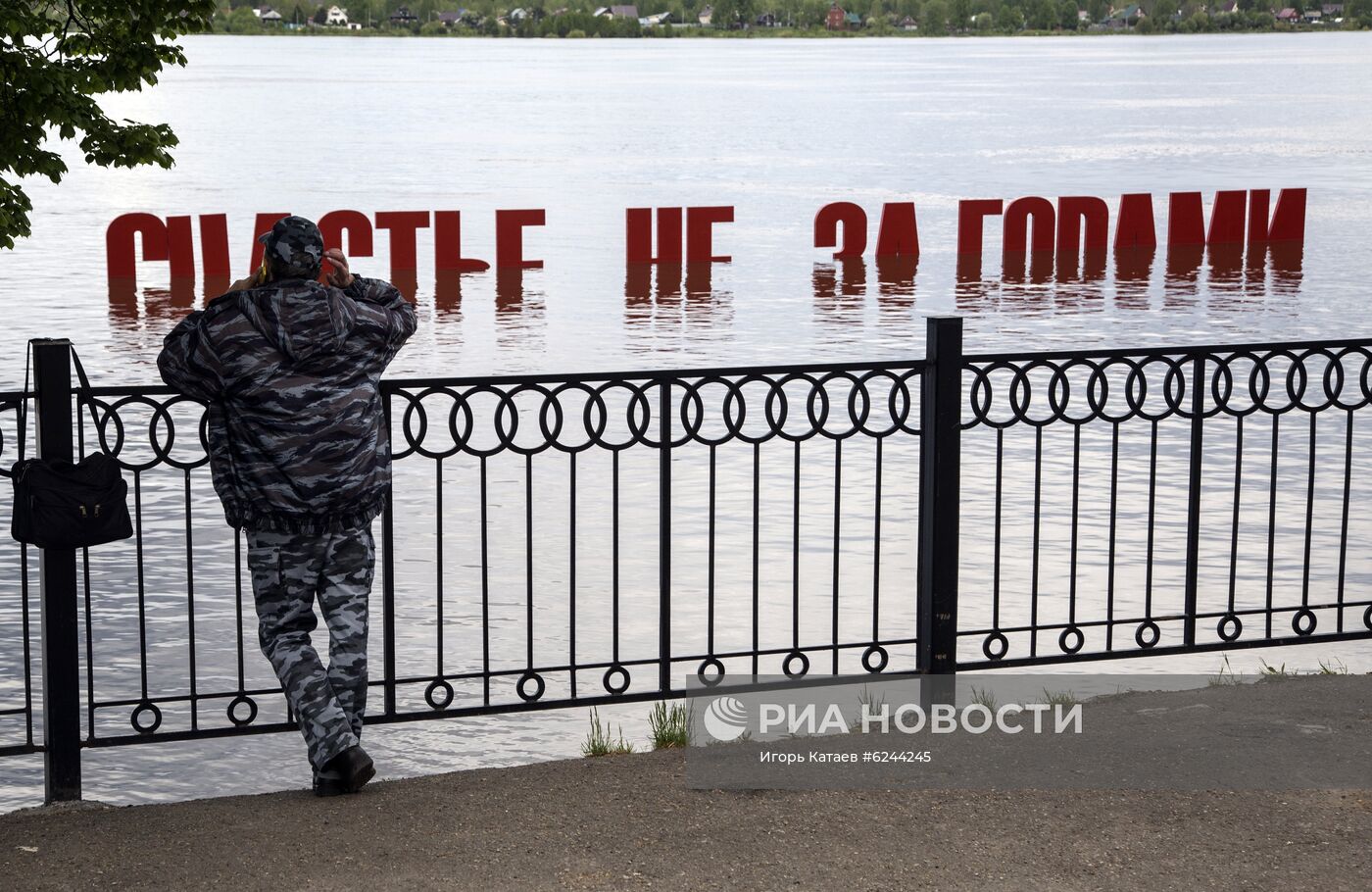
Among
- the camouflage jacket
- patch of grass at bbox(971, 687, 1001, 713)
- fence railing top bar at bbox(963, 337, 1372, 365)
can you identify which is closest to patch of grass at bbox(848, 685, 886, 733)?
patch of grass at bbox(971, 687, 1001, 713)

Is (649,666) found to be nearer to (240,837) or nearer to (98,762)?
(98,762)

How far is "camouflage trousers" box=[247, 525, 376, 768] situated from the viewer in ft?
19.1

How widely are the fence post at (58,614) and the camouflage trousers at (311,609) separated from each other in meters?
0.66

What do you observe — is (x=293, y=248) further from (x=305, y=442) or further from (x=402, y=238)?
(x=402, y=238)

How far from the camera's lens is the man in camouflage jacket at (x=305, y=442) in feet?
18.5

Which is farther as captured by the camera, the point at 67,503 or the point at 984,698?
the point at 984,698

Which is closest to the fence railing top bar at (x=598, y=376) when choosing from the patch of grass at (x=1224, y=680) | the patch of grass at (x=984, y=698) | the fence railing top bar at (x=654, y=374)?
the fence railing top bar at (x=654, y=374)

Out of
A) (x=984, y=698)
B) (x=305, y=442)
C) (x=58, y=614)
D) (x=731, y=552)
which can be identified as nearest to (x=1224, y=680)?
(x=984, y=698)

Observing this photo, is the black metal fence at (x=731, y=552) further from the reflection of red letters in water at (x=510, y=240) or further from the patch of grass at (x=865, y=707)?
the reflection of red letters in water at (x=510, y=240)

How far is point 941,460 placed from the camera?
675 centimetres

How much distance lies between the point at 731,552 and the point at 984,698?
4.32 meters

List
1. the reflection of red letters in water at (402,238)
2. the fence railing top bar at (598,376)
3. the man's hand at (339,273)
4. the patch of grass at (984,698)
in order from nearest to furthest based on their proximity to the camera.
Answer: the man's hand at (339,273)
the fence railing top bar at (598,376)
the patch of grass at (984,698)
the reflection of red letters in water at (402,238)

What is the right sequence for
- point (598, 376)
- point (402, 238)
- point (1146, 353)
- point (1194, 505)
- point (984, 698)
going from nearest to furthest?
point (598, 376) → point (984, 698) → point (1146, 353) → point (1194, 505) → point (402, 238)

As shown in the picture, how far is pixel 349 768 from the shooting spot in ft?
19.4
